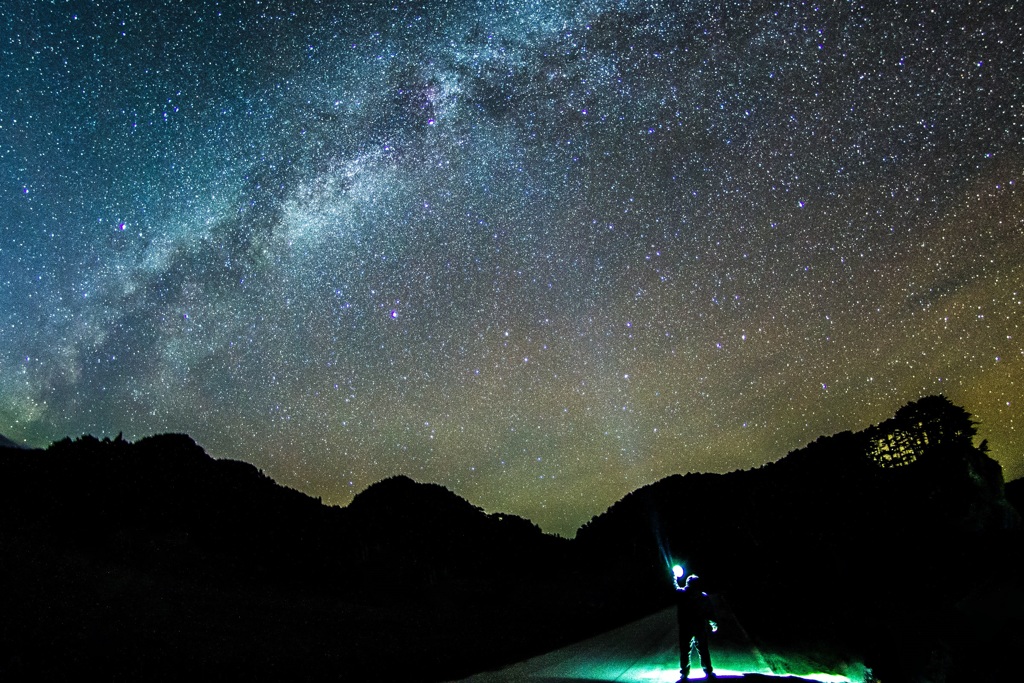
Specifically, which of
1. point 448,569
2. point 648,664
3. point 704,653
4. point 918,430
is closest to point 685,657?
point 704,653

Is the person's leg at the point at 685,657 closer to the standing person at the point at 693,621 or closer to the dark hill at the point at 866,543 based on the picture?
the standing person at the point at 693,621

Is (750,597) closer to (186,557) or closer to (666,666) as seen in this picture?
(666,666)

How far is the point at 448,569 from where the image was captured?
36.6 m

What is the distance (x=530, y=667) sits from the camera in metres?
10.2

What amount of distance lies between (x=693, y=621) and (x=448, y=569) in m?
31.3

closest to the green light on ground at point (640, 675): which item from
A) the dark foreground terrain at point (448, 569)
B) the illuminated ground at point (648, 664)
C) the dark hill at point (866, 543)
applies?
the illuminated ground at point (648, 664)

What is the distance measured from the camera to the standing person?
797 centimetres

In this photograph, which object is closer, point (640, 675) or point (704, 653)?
point (704, 653)

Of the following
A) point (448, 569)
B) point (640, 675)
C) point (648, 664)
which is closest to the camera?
point (640, 675)

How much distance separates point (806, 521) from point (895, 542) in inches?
258

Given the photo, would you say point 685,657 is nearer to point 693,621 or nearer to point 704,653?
point 704,653

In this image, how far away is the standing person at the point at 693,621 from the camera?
797cm

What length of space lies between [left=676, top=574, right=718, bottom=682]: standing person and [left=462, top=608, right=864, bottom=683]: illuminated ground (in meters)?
0.31

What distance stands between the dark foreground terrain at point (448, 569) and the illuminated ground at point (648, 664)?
1222mm
